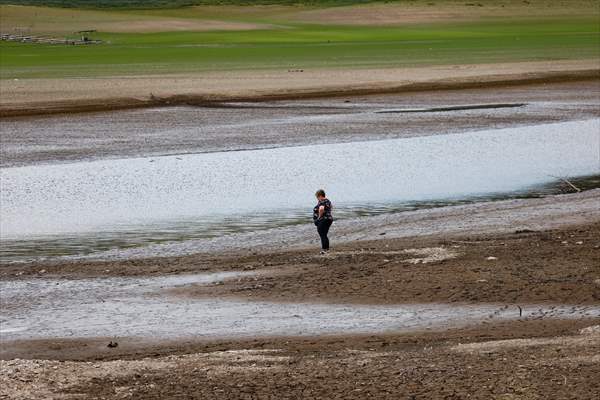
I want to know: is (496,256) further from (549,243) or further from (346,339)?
(346,339)

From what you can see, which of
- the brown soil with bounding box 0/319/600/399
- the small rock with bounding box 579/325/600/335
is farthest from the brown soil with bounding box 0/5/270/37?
the small rock with bounding box 579/325/600/335

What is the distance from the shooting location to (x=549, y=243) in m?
18.5

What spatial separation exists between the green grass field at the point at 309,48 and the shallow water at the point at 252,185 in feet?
78.5

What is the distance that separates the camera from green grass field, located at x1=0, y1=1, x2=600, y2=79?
58500mm

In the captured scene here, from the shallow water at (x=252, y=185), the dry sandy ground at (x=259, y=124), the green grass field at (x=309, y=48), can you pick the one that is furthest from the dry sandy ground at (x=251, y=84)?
the shallow water at (x=252, y=185)

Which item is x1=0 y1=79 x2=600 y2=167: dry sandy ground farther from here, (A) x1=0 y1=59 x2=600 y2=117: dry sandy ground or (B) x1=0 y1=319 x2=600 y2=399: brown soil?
(B) x1=0 y1=319 x2=600 y2=399: brown soil

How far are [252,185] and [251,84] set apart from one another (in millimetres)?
22762

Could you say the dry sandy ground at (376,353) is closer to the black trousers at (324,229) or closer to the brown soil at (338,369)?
the brown soil at (338,369)

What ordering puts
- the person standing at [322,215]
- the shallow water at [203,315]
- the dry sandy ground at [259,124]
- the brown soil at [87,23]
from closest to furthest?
the shallow water at [203,315], the person standing at [322,215], the dry sandy ground at [259,124], the brown soil at [87,23]

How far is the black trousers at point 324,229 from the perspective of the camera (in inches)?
717

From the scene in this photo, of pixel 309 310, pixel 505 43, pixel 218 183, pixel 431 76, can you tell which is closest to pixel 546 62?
pixel 431 76

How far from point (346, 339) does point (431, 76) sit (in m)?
39.3

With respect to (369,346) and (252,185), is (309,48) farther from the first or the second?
(369,346)

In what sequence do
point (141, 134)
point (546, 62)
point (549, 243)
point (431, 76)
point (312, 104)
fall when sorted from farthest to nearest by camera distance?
point (546, 62) → point (431, 76) → point (312, 104) → point (141, 134) → point (549, 243)
